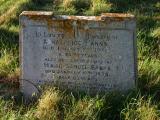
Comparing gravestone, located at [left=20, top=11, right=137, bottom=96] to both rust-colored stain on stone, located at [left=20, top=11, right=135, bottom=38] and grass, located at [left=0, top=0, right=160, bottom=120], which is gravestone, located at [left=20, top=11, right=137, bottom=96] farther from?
grass, located at [left=0, top=0, right=160, bottom=120]

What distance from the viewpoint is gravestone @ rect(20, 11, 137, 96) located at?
6066mm

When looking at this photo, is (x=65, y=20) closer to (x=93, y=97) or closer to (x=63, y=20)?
(x=63, y=20)

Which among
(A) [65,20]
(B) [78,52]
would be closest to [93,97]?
(B) [78,52]

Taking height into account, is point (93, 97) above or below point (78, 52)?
below

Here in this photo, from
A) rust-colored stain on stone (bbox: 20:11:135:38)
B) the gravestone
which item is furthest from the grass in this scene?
rust-colored stain on stone (bbox: 20:11:135:38)

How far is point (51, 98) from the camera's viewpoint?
570cm

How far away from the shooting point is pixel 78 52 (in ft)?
20.3

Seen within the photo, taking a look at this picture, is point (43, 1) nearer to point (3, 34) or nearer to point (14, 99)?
point (3, 34)

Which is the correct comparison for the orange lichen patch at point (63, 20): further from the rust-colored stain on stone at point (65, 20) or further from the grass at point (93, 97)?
the grass at point (93, 97)

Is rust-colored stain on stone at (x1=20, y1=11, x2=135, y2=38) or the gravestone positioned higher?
rust-colored stain on stone at (x1=20, y1=11, x2=135, y2=38)

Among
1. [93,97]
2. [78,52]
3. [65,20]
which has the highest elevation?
[65,20]

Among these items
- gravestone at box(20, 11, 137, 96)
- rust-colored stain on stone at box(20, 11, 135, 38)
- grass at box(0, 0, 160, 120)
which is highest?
rust-colored stain on stone at box(20, 11, 135, 38)

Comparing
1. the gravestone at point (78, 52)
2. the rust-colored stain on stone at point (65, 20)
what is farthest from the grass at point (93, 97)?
the rust-colored stain on stone at point (65, 20)

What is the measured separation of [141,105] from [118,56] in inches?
30.3
